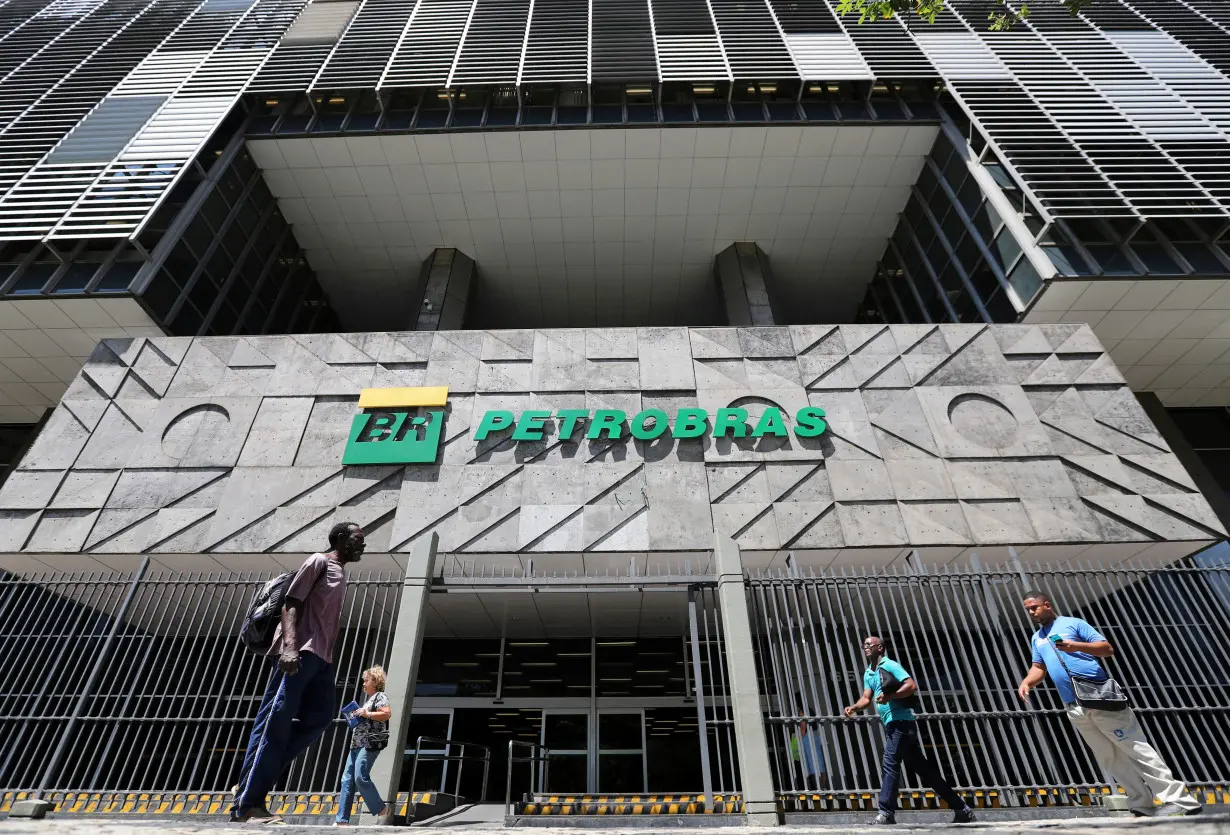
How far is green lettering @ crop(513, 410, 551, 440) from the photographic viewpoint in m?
12.7

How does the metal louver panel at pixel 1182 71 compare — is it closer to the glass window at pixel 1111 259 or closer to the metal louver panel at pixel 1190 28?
the metal louver panel at pixel 1190 28

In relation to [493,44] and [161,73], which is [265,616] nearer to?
[493,44]

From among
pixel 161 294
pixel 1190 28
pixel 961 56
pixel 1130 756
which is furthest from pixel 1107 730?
pixel 1190 28

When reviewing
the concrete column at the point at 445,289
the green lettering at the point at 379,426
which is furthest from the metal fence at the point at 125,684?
the concrete column at the point at 445,289

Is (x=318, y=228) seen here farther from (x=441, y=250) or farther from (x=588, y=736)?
(x=588, y=736)

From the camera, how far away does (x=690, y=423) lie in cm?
1283

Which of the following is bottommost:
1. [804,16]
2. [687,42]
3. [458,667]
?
[458,667]

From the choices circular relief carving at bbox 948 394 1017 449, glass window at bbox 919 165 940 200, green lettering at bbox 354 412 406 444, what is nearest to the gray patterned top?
green lettering at bbox 354 412 406 444

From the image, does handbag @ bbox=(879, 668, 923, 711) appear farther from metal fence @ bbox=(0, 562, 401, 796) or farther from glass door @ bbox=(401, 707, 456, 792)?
glass door @ bbox=(401, 707, 456, 792)

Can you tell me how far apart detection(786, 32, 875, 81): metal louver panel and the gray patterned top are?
59.3ft

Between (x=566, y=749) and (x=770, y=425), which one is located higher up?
(x=770, y=425)

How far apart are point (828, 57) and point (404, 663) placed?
19.1 m

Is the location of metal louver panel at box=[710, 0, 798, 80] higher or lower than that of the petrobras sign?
higher

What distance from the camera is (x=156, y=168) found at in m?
16.1
